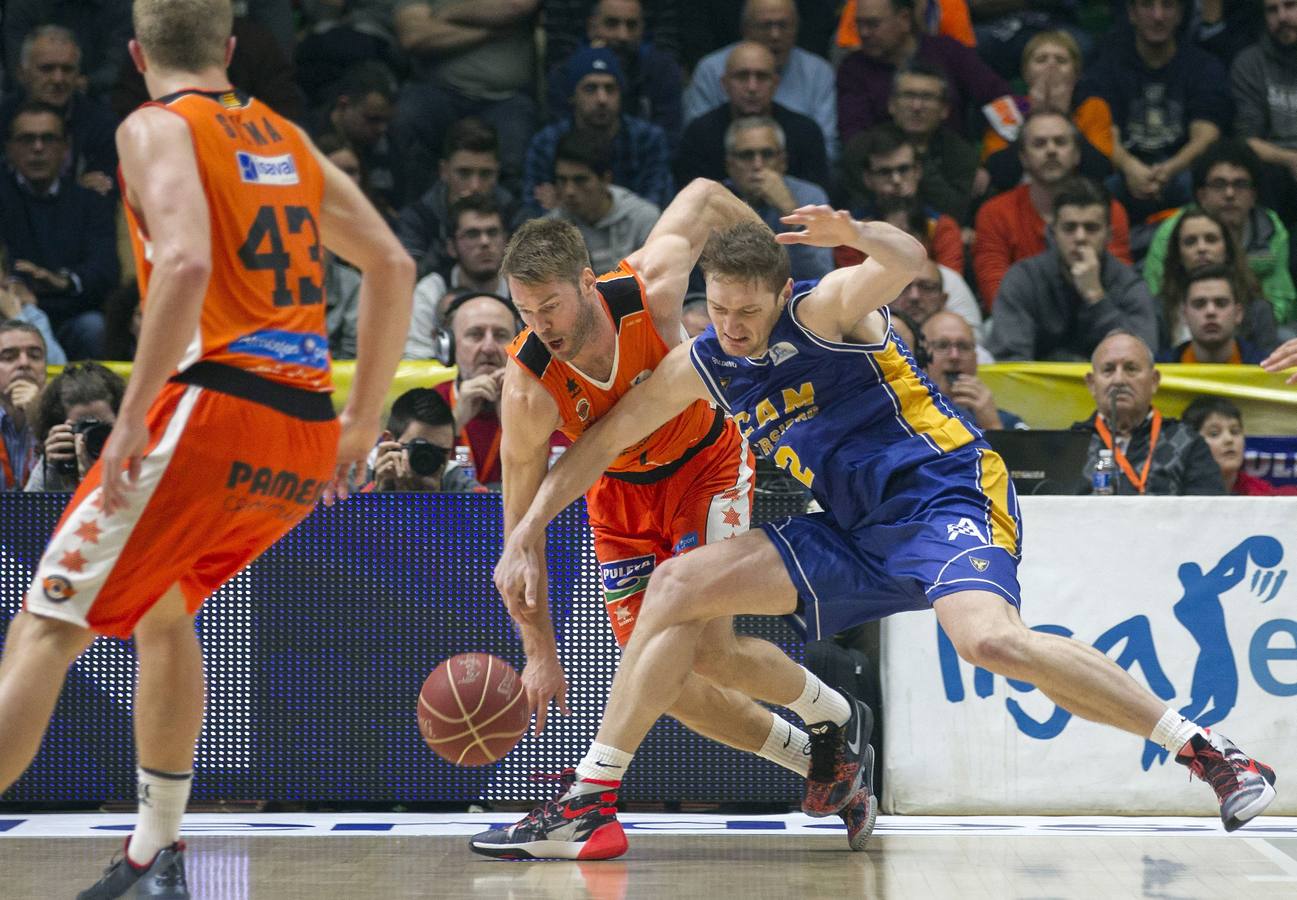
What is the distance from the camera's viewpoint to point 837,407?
16.8 ft

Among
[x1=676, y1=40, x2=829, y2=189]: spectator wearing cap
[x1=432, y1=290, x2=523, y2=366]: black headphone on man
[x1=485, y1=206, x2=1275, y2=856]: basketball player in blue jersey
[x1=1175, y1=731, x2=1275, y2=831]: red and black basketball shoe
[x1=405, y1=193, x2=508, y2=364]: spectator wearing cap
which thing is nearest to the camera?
[x1=1175, y1=731, x2=1275, y2=831]: red and black basketball shoe

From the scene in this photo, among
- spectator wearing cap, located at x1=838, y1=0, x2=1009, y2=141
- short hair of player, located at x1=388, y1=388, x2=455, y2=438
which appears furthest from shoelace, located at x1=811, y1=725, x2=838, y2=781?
spectator wearing cap, located at x1=838, y1=0, x2=1009, y2=141

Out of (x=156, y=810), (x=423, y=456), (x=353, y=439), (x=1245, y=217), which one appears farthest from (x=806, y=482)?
(x=1245, y=217)

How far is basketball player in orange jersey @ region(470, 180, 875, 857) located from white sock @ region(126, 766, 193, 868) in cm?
126

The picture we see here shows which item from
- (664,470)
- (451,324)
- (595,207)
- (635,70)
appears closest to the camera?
(664,470)

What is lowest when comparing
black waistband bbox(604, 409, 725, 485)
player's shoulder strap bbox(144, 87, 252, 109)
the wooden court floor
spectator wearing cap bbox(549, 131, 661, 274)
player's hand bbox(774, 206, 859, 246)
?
the wooden court floor

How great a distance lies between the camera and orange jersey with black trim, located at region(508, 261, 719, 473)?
531 cm

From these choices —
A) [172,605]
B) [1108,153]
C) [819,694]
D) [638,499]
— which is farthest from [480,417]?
[1108,153]

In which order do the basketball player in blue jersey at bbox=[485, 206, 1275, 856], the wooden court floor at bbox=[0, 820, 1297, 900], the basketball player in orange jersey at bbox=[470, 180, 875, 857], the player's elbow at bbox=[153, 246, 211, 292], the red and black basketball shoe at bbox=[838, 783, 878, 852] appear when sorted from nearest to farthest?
the player's elbow at bbox=[153, 246, 211, 292]
the wooden court floor at bbox=[0, 820, 1297, 900]
the basketball player in blue jersey at bbox=[485, 206, 1275, 856]
the basketball player in orange jersey at bbox=[470, 180, 875, 857]
the red and black basketball shoe at bbox=[838, 783, 878, 852]

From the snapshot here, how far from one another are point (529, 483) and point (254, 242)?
64.5 inches

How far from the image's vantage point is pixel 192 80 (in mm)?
3973

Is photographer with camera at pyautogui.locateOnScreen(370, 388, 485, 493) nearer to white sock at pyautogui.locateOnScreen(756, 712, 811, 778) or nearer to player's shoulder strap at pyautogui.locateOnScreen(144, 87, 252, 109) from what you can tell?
white sock at pyautogui.locateOnScreen(756, 712, 811, 778)

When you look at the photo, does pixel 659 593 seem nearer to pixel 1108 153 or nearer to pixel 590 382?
pixel 590 382

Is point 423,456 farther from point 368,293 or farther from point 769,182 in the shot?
point 769,182
